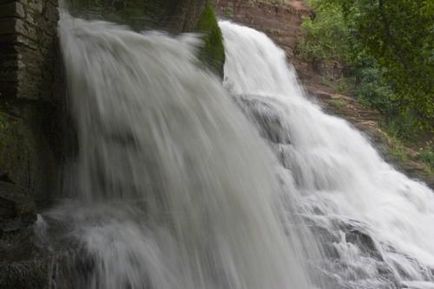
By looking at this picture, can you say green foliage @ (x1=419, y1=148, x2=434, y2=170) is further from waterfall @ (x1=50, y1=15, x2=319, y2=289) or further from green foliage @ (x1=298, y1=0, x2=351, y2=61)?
waterfall @ (x1=50, y1=15, x2=319, y2=289)

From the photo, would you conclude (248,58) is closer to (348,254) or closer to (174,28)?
(174,28)

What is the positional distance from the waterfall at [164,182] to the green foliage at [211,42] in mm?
1911

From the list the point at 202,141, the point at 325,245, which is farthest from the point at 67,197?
the point at 325,245

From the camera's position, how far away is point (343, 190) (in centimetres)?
966

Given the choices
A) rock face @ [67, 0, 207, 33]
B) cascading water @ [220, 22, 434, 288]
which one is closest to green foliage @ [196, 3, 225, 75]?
rock face @ [67, 0, 207, 33]

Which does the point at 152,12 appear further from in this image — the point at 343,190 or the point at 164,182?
the point at 343,190

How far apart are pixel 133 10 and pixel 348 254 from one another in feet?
16.6

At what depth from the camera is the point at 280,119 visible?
10328 mm

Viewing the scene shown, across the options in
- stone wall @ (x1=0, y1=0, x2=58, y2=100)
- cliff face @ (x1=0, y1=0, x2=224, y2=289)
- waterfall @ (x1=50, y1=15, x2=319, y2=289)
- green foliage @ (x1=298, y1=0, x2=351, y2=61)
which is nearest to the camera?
cliff face @ (x1=0, y1=0, x2=224, y2=289)

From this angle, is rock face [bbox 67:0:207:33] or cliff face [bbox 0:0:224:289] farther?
rock face [bbox 67:0:207:33]

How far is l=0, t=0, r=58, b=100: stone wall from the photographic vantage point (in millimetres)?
4984

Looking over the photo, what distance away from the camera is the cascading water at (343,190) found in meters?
6.54

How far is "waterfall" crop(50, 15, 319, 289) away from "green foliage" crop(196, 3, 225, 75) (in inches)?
75.2

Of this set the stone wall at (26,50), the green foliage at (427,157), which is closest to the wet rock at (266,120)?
the stone wall at (26,50)
